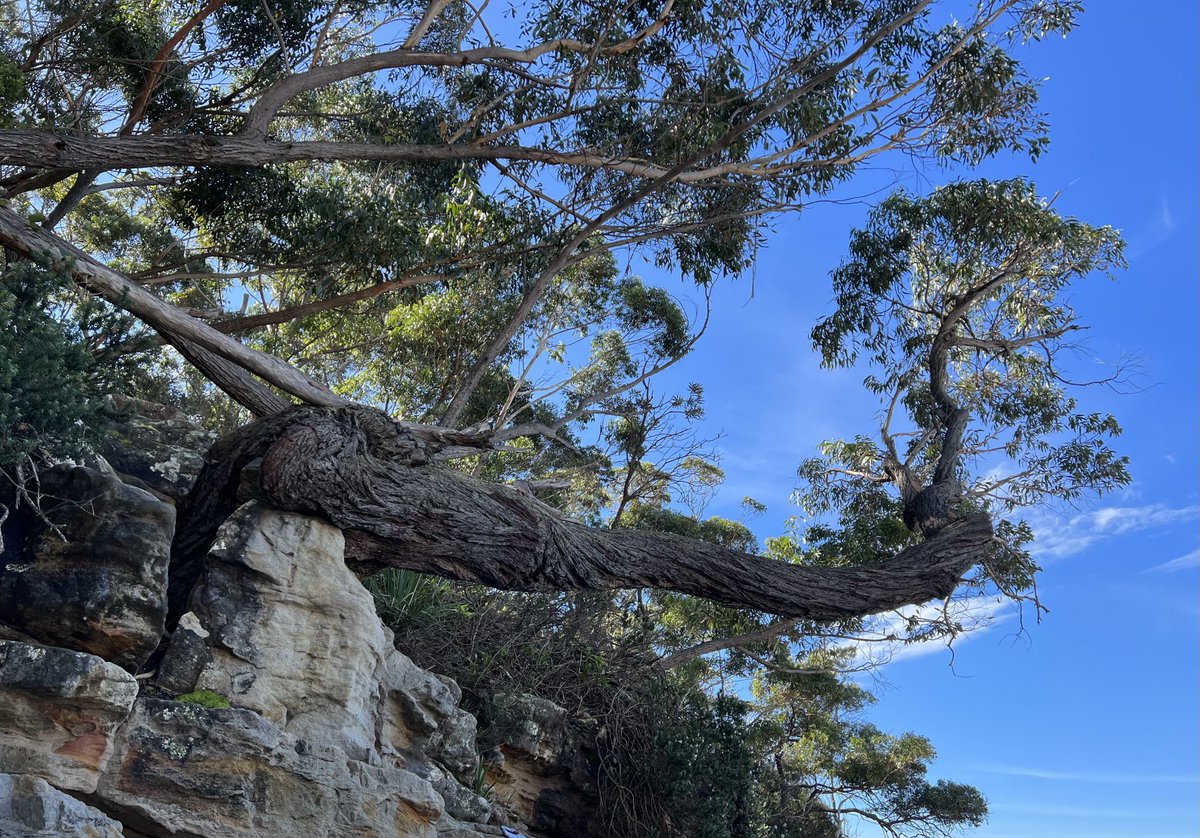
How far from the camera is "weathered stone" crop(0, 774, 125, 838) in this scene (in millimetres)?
4012

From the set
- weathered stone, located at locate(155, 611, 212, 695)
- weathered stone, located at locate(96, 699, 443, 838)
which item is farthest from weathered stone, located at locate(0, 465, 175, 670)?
weathered stone, located at locate(96, 699, 443, 838)

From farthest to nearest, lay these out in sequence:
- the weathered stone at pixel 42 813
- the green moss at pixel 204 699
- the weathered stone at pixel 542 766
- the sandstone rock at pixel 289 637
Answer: the weathered stone at pixel 542 766
the sandstone rock at pixel 289 637
the green moss at pixel 204 699
the weathered stone at pixel 42 813

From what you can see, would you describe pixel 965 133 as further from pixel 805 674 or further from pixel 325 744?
pixel 325 744

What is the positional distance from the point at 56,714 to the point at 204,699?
0.82m

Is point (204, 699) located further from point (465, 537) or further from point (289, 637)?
point (465, 537)

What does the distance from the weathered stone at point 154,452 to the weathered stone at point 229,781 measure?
8.42ft

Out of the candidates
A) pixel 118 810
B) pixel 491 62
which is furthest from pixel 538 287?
pixel 118 810

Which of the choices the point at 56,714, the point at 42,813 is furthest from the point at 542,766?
the point at 42,813

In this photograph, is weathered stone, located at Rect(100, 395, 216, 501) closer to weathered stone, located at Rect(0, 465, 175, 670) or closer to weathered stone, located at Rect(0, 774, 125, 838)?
weathered stone, located at Rect(0, 465, 175, 670)

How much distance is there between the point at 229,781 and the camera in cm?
505

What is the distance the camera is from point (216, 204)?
1103cm

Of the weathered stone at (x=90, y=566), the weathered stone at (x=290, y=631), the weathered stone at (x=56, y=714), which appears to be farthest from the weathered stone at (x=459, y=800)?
the weathered stone at (x=56, y=714)

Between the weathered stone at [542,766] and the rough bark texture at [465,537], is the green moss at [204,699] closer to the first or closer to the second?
the rough bark texture at [465,537]

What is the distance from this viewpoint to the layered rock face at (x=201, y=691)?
185 inches
